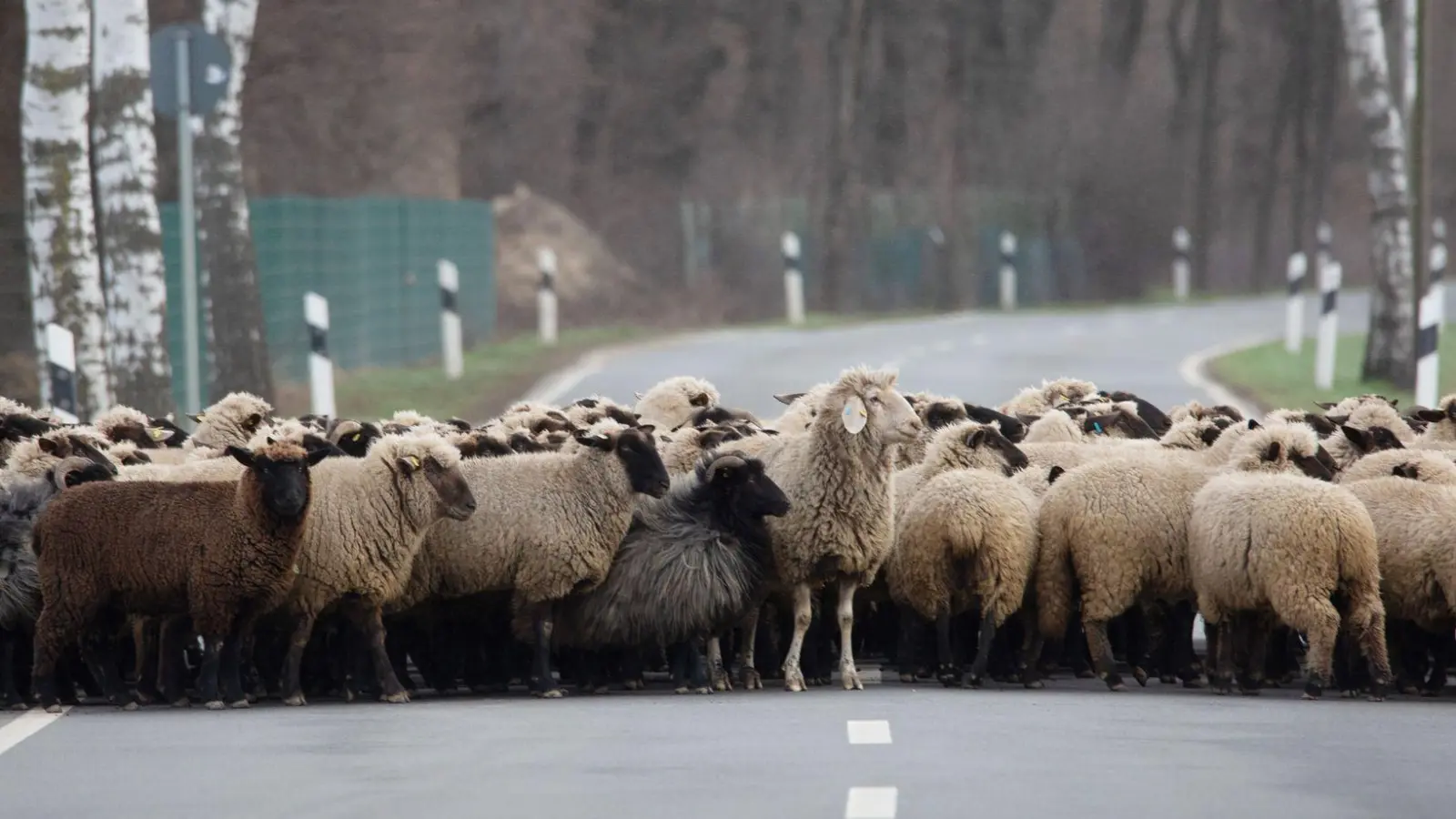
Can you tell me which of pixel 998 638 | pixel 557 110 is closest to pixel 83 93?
pixel 998 638

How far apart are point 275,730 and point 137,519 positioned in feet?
5.33

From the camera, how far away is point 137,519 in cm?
1240

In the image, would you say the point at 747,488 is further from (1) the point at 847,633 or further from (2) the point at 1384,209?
(2) the point at 1384,209

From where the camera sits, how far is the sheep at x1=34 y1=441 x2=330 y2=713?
12320mm

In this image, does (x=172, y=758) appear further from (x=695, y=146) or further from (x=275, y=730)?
(x=695, y=146)

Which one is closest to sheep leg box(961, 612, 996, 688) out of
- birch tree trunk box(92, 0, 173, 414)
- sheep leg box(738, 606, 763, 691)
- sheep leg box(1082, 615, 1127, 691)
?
sheep leg box(1082, 615, 1127, 691)

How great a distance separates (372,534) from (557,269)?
3858 cm

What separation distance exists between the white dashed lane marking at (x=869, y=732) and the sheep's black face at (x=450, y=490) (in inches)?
102

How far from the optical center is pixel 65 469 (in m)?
13.0

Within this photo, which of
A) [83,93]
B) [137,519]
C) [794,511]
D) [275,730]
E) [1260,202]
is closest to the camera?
[275,730]

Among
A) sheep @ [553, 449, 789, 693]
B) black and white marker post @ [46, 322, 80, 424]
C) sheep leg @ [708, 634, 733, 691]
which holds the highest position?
black and white marker post @ [46, 322, 80, 424]

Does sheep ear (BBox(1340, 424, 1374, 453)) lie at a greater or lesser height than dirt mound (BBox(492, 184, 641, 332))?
lesser

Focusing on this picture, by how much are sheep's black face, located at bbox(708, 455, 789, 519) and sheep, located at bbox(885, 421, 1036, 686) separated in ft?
2.38

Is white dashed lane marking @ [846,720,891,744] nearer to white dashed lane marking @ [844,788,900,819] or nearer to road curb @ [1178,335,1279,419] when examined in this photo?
white dashed lane marking @ [844,788,900,819]
